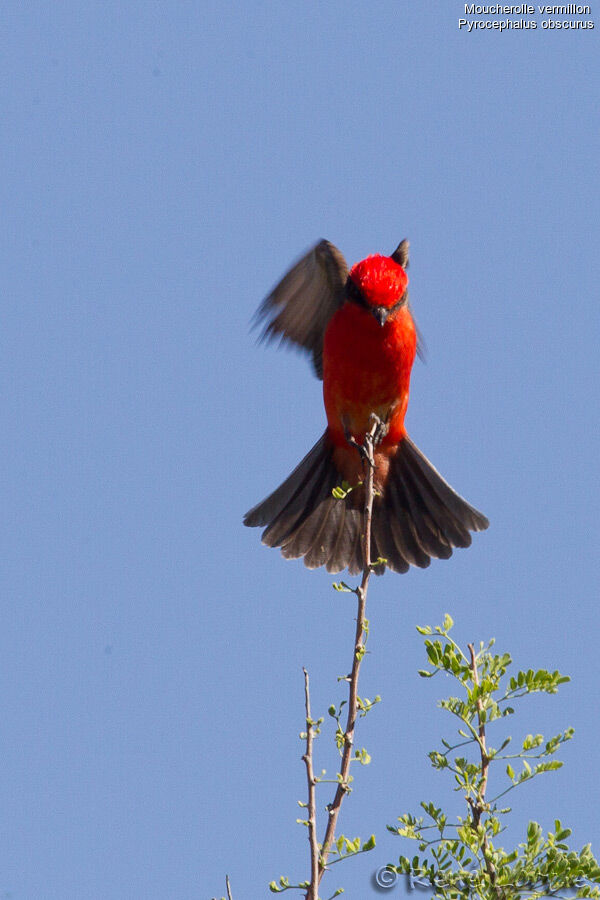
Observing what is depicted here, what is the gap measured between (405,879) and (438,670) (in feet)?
A: 1.93

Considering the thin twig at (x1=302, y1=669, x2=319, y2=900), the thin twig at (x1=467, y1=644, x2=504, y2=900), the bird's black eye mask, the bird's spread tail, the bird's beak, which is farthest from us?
the bird's spread tail

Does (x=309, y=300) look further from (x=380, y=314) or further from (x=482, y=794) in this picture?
(x=482, y=794)

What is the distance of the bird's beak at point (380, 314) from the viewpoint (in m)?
6.32

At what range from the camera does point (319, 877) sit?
Answer: 2.51m

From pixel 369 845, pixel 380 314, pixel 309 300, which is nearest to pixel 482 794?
pixel 369 845

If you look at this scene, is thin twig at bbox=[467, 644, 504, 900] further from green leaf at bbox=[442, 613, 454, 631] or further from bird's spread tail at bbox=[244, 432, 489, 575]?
bird's spread tail at bbox=[244, 432, 489, 575]

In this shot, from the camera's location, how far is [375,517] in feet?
22.8

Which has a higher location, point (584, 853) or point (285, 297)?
point (285, 297)

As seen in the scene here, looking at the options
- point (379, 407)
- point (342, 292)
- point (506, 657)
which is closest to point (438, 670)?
point (506, 657)

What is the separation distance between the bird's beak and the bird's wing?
0.75 metres

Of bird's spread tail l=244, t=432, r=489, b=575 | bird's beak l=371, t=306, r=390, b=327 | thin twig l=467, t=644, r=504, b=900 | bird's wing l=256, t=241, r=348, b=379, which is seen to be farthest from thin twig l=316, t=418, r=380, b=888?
bird's wing l=256, t=241, r=348, b=379

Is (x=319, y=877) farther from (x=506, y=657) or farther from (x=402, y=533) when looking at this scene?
(x=402, y=533)

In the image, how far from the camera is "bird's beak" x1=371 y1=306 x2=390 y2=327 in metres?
6.32

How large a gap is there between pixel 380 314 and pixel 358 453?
911 millimetres
